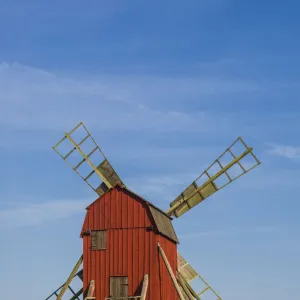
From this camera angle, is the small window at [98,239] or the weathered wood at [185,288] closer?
the small window at [98,239]

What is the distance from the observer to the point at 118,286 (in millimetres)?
40219

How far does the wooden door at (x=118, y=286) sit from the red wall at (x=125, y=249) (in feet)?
0.74

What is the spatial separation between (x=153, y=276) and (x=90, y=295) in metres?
3.77

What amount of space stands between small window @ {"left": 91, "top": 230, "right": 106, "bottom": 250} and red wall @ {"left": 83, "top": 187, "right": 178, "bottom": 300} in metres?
0.22

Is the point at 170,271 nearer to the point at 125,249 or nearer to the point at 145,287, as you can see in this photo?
the point at 145,287

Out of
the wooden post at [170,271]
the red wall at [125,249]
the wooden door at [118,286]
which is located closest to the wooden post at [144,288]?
the red wall at [125,249]

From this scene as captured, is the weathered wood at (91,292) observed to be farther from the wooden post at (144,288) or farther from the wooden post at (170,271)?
the wooden post at (170,271)

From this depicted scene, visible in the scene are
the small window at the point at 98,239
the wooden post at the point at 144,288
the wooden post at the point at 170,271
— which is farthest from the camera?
the small window at the point at 98,239

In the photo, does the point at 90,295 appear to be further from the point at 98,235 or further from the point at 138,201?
the point at 138,201

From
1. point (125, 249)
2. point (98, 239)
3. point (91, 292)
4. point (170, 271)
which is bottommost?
point (91, 292)

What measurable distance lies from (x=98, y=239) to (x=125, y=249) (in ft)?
5.80

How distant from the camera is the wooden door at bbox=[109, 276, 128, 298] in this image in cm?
4003

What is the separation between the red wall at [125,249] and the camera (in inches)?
1582

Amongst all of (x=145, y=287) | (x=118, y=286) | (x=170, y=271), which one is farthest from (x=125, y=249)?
(x=170, y=271)
